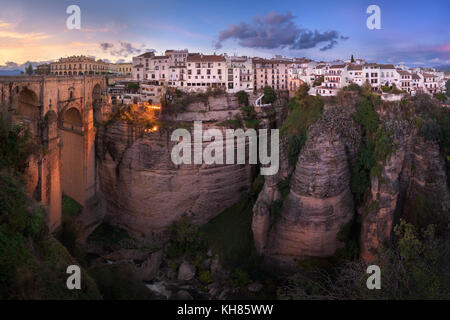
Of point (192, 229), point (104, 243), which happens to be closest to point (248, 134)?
point (192, 229)

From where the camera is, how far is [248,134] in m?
20.9

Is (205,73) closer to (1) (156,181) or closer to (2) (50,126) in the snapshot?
(1) (156,181)

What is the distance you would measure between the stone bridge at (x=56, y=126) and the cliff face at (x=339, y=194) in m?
9.04

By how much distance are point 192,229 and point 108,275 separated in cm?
874

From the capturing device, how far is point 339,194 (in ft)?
50.2

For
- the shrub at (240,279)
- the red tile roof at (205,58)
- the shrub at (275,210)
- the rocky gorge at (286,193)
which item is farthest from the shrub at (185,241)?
the red tile roof at (205,58)

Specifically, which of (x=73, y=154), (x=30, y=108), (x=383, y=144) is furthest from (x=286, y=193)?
(x=73, y=154)

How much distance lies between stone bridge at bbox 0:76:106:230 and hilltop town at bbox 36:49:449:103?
11.5 feet

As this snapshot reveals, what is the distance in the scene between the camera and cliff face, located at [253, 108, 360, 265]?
1504cm

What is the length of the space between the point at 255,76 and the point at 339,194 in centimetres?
1435

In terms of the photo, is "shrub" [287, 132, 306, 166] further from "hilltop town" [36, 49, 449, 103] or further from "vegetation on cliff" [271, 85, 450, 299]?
"hilltop town" [36, 49, 449, 103]

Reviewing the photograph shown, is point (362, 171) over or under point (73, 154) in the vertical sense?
under

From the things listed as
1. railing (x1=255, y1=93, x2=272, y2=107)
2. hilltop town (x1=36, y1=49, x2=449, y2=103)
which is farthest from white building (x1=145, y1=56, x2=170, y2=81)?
railing (x1=255, y1=93, x2=272, y2=107)

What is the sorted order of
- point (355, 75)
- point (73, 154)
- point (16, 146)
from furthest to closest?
point (355, 75), point (73, 154), point (16, 146)
